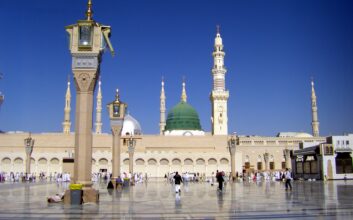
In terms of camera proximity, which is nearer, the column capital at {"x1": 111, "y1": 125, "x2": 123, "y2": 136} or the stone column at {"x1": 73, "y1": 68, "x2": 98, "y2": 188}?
the stone column at {"x1": 73, "y1": 68, "x2": 98, "y2": 188}

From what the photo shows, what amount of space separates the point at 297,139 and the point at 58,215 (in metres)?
61.4

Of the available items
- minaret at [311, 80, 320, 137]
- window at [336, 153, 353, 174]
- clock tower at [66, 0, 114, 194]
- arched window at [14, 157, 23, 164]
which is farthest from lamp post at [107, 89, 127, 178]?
minaret at [311, 80, 320, 137]

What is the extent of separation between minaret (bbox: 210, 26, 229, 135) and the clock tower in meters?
53.9

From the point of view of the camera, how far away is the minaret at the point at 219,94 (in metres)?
65.8

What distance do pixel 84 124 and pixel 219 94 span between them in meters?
55.5

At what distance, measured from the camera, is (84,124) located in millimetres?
11766

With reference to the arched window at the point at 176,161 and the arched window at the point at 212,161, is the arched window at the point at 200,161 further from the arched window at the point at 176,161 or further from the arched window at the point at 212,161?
the arched window at the point at 176,161

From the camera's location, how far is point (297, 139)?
215 ft

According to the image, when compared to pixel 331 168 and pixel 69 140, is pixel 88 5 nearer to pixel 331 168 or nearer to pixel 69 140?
pixel 331 168

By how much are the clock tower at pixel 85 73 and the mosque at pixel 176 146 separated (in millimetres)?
39824

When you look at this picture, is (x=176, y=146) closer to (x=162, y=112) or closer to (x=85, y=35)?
(x=162, y=112)

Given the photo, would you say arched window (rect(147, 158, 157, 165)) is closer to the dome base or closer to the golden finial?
the dome base

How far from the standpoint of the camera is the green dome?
223 ft

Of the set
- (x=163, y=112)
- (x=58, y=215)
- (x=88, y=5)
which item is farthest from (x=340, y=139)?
(x=163, y=112)
